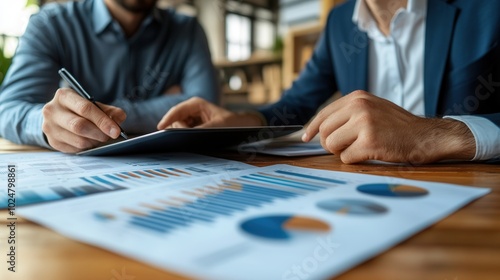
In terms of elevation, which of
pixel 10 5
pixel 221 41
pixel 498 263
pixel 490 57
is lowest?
pixel 498 263

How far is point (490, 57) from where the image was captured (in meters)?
0.81

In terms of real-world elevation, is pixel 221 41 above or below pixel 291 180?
above

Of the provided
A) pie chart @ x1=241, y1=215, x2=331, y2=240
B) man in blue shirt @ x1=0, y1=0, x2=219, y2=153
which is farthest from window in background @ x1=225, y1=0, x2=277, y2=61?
pie chart @ x1=241, y1=215, x2=331, y2=240

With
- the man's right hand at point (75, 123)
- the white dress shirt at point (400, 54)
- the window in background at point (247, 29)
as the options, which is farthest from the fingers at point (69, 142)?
the window in background at point (247, 29)

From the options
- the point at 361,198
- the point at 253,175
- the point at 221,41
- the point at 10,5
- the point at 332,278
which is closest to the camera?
the point at 332,278

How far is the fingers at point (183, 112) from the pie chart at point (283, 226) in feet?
1.53

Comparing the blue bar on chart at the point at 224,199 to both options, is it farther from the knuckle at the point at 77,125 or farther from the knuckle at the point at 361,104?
the knuckle at the point at 77,125

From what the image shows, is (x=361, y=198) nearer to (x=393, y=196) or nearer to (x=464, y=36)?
(x=393, y=196)

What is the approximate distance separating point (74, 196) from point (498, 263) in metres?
0.28

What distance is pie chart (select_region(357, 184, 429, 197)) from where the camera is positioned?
0.99 feet

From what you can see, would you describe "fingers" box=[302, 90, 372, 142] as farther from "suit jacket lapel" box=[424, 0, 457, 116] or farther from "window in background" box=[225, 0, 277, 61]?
"window in background" box=[225, 0, 277, 61]

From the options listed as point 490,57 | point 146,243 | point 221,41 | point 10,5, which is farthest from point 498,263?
point 221,41

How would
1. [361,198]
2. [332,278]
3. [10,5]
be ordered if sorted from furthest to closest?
1. [10,5]
2. [361,198]
3. [332,278]

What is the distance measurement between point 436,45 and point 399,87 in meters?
0.17
